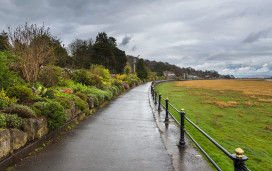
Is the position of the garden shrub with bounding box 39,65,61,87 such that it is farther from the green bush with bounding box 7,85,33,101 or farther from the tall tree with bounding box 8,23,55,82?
the green bush with bounding box 7,85,33,101

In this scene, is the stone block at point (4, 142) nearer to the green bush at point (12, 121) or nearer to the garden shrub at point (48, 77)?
the green bush at point (12, 121)

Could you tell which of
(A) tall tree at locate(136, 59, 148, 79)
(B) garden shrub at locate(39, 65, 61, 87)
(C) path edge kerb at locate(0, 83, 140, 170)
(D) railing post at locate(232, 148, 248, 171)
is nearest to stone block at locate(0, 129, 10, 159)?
(C) path edge kerb at locate(0, 83, 140, 170)

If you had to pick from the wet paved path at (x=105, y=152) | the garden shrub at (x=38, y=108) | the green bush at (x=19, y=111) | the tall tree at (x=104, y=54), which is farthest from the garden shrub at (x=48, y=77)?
the tall tree at (x=104, y=54)

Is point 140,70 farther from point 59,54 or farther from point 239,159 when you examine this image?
point 239,159

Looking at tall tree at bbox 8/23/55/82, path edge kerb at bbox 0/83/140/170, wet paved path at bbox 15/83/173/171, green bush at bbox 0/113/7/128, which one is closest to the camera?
path edge kerb at bbox 0/83/140/170

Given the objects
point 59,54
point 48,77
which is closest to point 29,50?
point 48,77

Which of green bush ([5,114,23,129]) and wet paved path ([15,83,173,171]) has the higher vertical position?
green bush ([5,114,23,129])

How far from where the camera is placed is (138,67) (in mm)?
56031

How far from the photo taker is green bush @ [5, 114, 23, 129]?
4227 mm

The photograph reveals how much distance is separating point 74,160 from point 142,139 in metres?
2.37

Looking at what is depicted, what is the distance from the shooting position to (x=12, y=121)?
4277 mm

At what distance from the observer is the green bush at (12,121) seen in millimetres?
4227

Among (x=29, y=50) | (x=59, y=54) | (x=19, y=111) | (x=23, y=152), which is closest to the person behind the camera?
(x=23, y=152)

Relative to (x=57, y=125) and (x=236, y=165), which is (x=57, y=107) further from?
(x=236, y=165)
